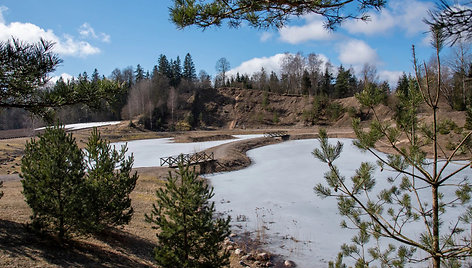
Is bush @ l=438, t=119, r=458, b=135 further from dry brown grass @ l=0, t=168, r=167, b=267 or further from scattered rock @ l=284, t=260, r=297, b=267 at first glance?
dry brown grass @ l=0, t=168, r=167, b=267

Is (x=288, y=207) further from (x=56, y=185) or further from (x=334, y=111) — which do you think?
(x=334, y=111)

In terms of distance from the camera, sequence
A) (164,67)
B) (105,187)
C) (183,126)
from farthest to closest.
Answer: (164,67) < (183,126) < (105,187)

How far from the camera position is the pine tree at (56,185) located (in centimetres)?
618

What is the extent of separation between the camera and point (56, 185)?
6258 mm

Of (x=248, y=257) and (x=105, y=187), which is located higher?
(x=105, y=187)

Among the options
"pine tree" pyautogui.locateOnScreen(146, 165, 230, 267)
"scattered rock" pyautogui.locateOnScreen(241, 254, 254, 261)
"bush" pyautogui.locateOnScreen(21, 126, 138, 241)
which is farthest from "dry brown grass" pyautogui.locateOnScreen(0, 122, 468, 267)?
"pine tree" pyautogui.locateOnScreen(146, 165, 230, 267)

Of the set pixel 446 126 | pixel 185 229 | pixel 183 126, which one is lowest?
pixel 185 229

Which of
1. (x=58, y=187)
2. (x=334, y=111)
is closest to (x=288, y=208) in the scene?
(x=58, y=187)

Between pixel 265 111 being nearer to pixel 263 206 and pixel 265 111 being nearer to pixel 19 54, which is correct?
pixel 263 206

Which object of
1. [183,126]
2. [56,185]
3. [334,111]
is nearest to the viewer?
[56,185]

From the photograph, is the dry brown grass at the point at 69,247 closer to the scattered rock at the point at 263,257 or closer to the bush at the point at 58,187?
the bush at the point at 58,187

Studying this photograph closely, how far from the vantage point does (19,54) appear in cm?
582

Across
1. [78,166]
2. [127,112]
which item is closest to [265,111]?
[127,112]

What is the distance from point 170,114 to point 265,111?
20.9m
